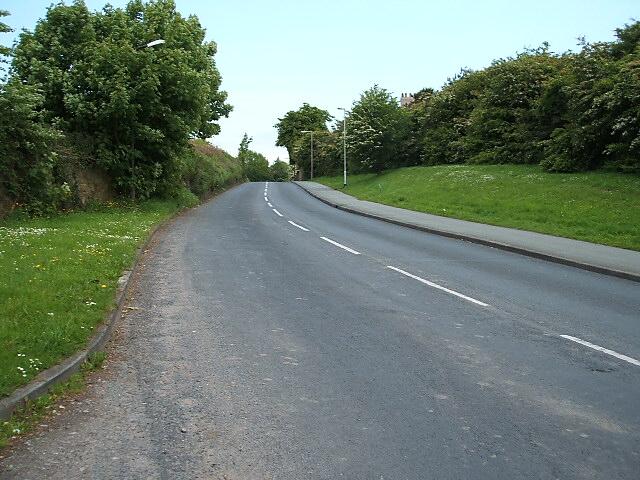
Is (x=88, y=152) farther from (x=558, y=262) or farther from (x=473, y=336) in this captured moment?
(x=473, y=336)

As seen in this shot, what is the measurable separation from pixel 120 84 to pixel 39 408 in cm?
1793

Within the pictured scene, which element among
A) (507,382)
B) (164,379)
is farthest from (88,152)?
(507,382)

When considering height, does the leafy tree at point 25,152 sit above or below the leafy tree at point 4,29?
below

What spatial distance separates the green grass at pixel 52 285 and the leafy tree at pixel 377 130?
30.9m

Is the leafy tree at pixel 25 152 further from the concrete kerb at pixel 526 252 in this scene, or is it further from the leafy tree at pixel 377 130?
the leafy tree at pixel 377 130

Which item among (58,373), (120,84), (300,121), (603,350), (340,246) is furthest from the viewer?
(300,121)

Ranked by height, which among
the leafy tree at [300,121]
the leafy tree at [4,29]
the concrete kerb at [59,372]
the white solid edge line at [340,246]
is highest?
the leafy tree at [300,121]

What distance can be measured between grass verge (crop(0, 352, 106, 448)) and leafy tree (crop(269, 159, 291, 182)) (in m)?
131

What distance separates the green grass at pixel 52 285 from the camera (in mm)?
5453

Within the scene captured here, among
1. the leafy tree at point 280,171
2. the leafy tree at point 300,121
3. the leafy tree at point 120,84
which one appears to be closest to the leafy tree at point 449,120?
the leafy tree at point 120,84

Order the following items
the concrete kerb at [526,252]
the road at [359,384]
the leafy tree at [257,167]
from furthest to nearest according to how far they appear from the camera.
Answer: the leafy tree at [257,167] < the concrete kerb at [526,252] < the road at [359,384]

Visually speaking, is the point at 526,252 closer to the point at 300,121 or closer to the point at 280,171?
the point at 300,121

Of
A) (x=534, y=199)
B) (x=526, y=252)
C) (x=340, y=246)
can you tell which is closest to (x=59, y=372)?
(x=340, y=246)

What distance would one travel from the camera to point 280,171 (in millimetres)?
140875
